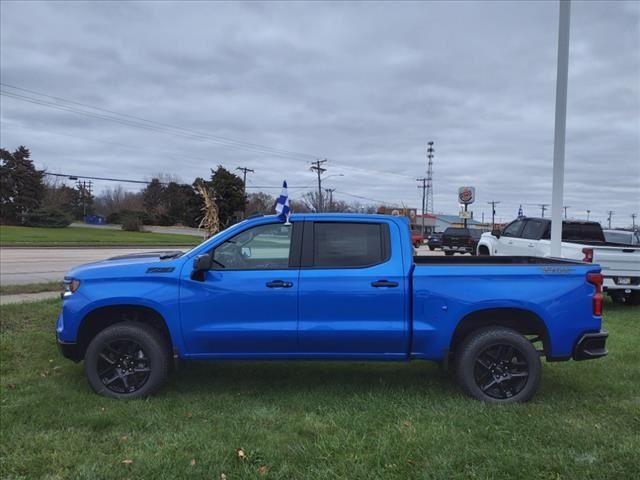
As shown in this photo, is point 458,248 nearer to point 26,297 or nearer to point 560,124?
point 560,124

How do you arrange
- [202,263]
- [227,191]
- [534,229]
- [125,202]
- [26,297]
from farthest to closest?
[125,202], [227,191], [534,229], [26,297], [202,263]

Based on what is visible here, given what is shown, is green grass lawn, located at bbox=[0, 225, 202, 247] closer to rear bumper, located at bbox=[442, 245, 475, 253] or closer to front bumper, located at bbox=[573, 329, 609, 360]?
rear bumper, located at bbox=[442, 245, 475, 253]

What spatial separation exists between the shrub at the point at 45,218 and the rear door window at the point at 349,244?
224 feet

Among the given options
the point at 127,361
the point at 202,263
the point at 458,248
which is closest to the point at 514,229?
the point at 202,263

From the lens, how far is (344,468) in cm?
358

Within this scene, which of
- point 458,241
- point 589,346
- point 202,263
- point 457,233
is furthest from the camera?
point 457,233

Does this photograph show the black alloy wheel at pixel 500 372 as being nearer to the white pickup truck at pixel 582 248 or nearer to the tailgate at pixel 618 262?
the white pickup truck at pixel 582 248

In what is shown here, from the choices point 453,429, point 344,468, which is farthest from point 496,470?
point 344,468

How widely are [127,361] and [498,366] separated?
3503 mm

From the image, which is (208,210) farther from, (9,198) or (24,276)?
(9,198)

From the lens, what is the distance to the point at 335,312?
489cm

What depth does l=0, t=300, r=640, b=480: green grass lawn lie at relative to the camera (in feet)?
11.8

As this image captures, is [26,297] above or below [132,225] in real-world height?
below

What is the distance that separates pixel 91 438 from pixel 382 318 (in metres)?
2.59
